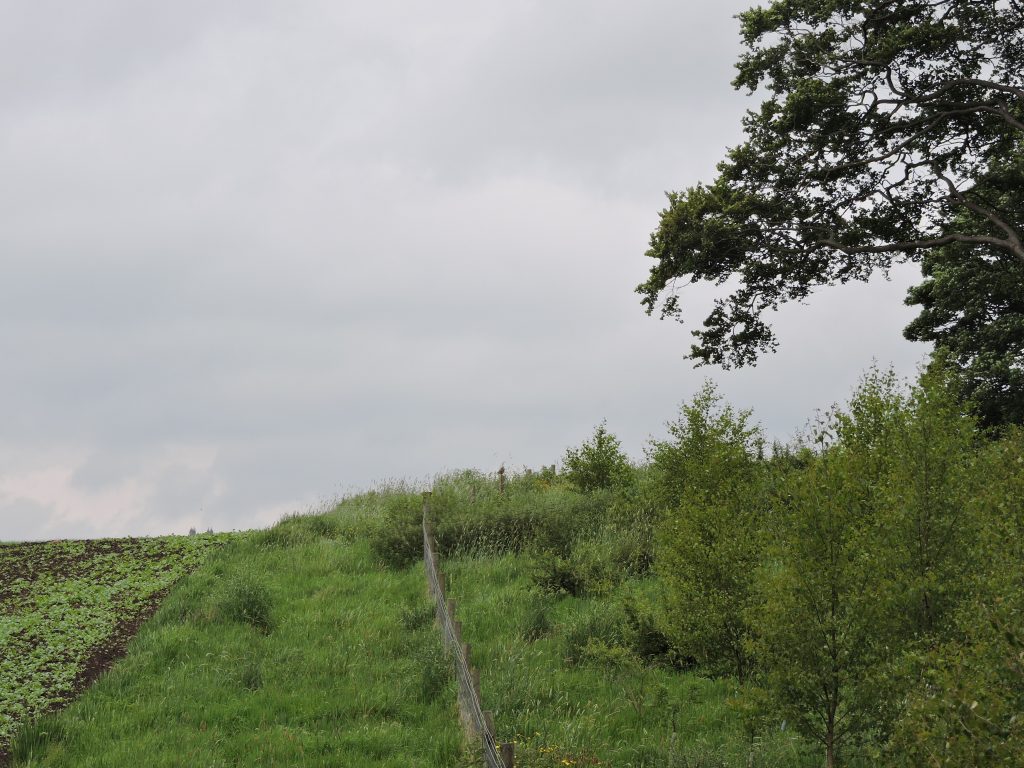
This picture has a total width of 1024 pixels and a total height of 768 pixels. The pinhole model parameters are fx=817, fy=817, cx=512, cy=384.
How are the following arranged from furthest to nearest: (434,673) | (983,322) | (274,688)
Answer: (983,322) → (274,688) → (434,673)

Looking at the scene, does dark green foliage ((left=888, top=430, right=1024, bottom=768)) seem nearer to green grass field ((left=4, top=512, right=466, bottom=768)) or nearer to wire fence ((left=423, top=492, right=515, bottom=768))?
wire fence ((left=423, top=492, right=515, bottom=768))

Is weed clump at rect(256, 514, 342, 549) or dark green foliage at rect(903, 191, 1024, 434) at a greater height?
dark green foliage at rect(903, 191, 1024, 434)

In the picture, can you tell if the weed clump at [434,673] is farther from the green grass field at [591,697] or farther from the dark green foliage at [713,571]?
the dark green foliage at [713,571]

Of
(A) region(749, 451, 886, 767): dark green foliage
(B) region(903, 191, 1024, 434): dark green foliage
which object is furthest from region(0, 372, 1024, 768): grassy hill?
(B) region(903, 191, 1024, 434): dark green foliage

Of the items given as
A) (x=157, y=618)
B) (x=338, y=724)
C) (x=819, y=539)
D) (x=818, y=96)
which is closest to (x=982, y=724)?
(x=819, y=539)

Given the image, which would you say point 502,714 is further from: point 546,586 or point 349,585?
point 349,585

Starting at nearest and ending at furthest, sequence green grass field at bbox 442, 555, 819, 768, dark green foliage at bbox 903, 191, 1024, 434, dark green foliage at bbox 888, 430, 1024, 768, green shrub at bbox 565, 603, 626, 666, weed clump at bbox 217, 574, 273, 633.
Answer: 1. dark green foliage at bbox 888, 430, 1024, 768
2. green grass field at bbox 442, 555, 819, 768
3. green shrub at bbox 565, 603, 626, 666
4. weed clump at bbox 217, 574, 273, 633
5. dark green foliage at bbox 903, 191, 1024, 434

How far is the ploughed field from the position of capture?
13961 millimetres

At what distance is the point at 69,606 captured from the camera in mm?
19094

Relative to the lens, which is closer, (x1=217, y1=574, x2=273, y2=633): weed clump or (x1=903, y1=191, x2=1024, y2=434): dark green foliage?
(x1=217, y1=574, x2=273, y2=633): weed clump

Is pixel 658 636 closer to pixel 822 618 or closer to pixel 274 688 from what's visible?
pixel 822 618

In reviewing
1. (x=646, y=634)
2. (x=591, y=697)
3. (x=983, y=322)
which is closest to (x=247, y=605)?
(x=646, y=634)

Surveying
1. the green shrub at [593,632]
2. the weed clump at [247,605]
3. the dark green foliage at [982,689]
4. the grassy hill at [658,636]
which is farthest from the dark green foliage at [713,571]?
the weed clump at [247,605]

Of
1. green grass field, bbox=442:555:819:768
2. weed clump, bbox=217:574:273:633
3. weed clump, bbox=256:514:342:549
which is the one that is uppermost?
weed clump, bbox=256:514:342:549
